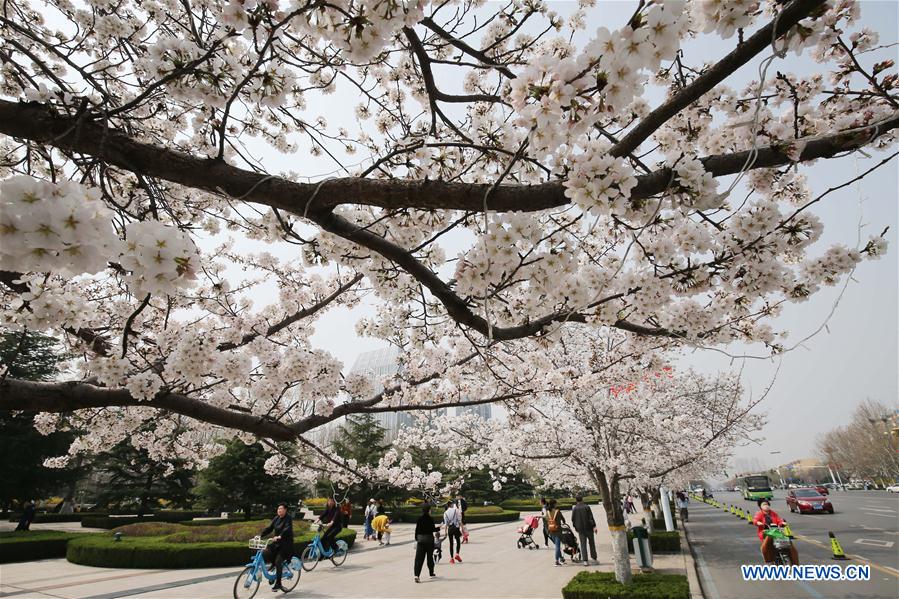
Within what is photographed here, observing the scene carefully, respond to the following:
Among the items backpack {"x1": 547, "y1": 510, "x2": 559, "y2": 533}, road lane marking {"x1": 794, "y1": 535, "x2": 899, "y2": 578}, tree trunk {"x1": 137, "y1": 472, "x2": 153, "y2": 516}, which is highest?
tree trunk {"x1": 137, "y1": 472, "x2": 153, "y2": 516}

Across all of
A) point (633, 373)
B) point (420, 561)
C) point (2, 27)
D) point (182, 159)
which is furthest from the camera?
point (420, 561)

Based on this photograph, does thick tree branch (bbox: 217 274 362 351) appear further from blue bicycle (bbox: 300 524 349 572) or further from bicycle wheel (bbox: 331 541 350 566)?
bicycle wheel (bbox: 331 541 350 566)

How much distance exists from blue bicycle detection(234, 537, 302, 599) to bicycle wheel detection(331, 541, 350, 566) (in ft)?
9.26

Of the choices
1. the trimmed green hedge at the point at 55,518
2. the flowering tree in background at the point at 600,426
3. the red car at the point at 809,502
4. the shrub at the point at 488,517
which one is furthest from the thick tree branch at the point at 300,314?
the trimmed green hedge at the point at 55,518

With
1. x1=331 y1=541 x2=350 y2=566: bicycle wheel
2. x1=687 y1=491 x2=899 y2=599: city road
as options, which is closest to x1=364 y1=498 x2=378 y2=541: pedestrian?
x1=331 y1=541 x2=350 y2=566: bicycle wheel

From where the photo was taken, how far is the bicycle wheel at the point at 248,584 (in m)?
7.13

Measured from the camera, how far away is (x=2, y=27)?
3953 mm

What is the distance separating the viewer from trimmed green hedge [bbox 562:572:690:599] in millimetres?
6105

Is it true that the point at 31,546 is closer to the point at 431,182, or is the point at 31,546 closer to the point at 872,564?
the point at 431,182

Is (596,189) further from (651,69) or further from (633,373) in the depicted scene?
(633,373)

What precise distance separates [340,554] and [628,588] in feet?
23.3

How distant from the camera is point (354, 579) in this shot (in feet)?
29.2

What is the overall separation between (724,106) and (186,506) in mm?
31565

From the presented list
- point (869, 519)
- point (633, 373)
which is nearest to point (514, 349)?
point (633, 373)
